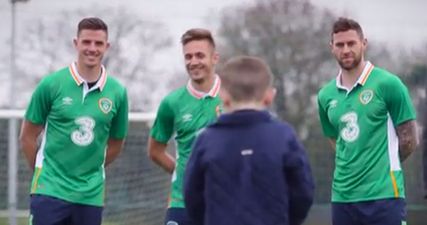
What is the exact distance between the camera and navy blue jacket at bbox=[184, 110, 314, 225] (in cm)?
577

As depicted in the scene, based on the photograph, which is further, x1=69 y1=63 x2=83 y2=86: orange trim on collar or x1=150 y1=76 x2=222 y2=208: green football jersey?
x1=69 y1=63 x2=83 y2=86: orange trim on collar

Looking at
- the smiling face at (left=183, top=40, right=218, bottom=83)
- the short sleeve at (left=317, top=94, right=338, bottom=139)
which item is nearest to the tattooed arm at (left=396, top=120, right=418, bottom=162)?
the short sleeve at (left=317, top=94, right=338, bottom=139)

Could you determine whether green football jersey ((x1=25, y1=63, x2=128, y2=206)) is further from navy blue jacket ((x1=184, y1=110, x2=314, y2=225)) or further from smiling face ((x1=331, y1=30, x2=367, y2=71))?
navy blue jacket ((x1=184, y1=110, x2=314, y2=225))

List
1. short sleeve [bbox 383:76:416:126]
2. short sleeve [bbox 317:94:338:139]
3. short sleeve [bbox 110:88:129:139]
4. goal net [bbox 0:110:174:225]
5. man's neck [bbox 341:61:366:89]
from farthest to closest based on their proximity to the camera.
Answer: goal net [bbox 0:110:174:225] → short sleeve [bbox 317:94:338:139] → short sleeve [bbox 110:88:129:139] → man's neck [bbox 341:61:366:89] → short sleeve [bbox 383:76:416:126]

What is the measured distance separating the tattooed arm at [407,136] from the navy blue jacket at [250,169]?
2110 mm

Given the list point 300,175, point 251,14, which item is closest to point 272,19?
point 251,14

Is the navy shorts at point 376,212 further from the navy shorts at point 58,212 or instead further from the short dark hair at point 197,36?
the navy shorts at point 58,212

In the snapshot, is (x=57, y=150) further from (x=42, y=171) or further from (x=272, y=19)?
(x=272, y=19)

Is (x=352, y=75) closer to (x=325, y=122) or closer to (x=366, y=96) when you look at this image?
(x=366, y=96)

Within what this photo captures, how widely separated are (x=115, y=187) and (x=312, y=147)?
344 cm

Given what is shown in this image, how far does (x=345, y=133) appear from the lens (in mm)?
7879

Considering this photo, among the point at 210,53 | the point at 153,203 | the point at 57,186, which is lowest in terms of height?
the point at 153,203

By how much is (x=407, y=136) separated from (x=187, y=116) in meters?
1.51

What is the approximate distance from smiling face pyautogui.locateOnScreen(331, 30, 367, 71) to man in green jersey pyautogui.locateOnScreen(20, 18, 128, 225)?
161 cm
